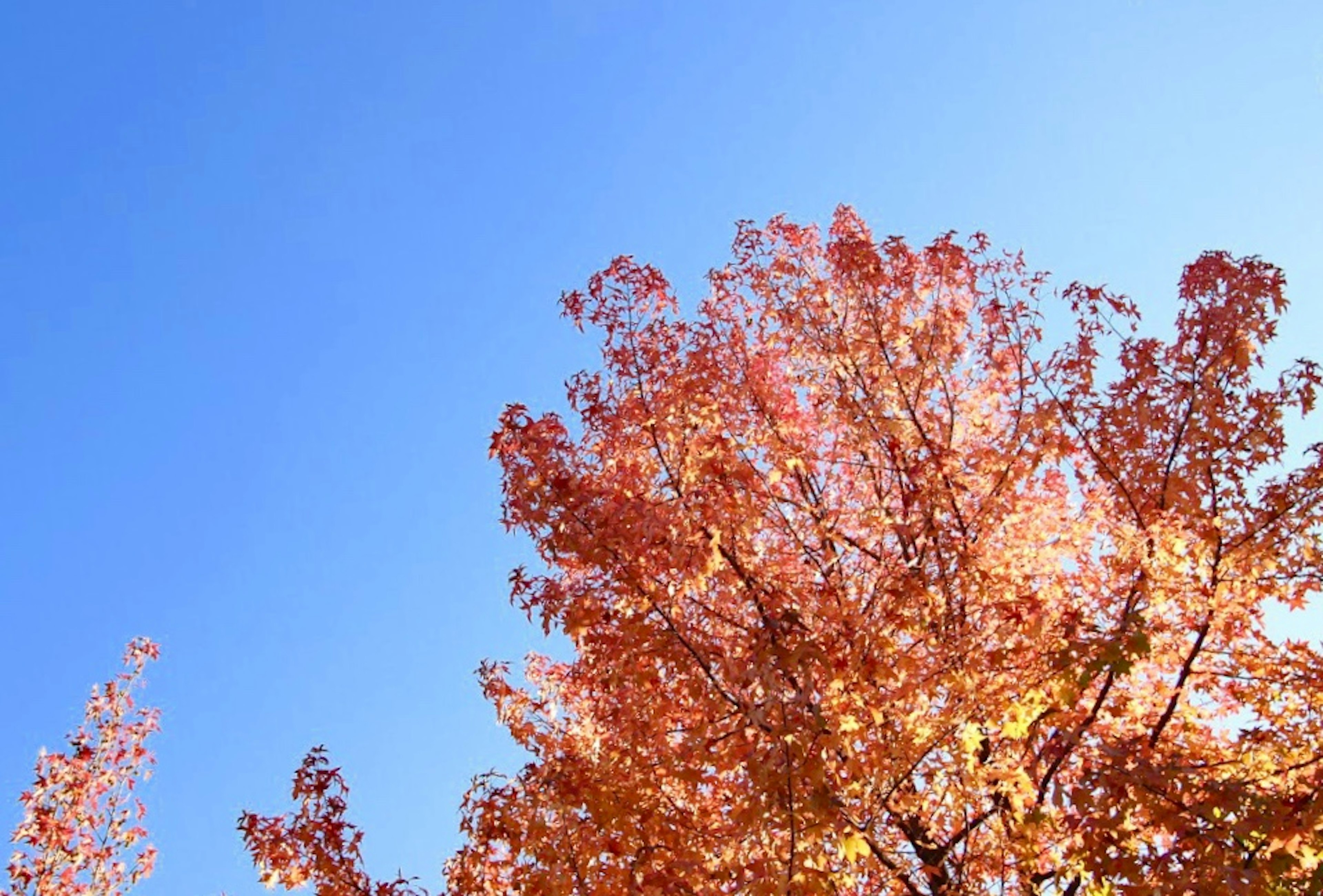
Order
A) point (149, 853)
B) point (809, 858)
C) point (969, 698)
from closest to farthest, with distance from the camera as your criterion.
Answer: point (809, 858)
point (969, 698)
point (149, 853)

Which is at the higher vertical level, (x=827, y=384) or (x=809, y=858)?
(x=827, y=384)

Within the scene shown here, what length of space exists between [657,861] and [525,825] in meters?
0.80

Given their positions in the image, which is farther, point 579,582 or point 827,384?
point 827,384

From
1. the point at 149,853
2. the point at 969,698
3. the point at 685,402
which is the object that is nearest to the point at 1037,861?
the point at 969,698

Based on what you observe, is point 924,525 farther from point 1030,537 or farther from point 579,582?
point 579,582

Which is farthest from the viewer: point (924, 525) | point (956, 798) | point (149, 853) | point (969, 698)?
point (149, 853)

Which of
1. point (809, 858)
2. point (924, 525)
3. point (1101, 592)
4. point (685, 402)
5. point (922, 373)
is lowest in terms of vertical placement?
point (809, 858)

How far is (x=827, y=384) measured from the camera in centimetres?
745

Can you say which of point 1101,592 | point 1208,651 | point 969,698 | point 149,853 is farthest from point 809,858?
point 149,853

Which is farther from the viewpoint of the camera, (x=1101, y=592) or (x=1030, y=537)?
(x=1030, y=537)

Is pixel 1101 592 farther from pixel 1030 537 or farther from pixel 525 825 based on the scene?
pixel 525 825

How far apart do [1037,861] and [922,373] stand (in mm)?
3291

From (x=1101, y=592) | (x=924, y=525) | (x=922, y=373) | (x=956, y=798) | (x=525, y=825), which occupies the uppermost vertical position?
(x=922, y=373)

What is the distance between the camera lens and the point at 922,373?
709 cm
